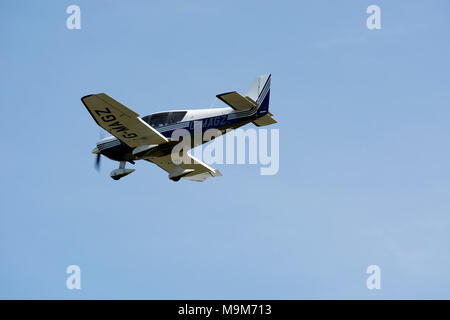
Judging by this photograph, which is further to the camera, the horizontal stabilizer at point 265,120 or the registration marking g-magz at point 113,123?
the horizontal stabilizer at point 265,120

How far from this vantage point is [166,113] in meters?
30.1

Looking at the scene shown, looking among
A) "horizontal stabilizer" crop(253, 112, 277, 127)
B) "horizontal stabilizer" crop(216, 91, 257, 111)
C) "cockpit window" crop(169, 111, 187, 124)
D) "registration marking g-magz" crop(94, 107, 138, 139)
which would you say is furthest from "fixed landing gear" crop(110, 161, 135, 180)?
"horizontal stabilizer" crop(253, 112, 277, 127)

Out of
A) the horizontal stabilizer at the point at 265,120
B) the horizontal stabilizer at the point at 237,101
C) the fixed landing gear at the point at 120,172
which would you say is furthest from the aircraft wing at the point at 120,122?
the horizontal stabilizer at the point at 265,120

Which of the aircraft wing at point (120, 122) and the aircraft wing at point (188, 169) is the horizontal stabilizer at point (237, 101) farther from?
the aircraft wing at point (188, 169)

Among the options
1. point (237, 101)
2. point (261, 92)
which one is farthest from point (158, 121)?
point (261, 92)

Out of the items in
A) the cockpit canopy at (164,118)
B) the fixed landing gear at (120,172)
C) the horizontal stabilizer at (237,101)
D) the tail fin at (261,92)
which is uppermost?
the tail fin at (261,92)

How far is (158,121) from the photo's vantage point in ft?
98.7

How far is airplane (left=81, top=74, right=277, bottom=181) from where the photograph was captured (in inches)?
1099

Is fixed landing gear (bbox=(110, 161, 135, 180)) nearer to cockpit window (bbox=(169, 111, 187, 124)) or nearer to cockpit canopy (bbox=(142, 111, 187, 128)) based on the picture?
cockpit canopy (bbox=(142, 111, 187, 128))

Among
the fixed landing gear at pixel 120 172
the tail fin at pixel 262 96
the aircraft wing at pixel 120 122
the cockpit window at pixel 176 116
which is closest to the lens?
the aircraft wing at pixel 120 122

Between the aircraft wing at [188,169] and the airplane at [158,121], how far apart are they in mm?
1430

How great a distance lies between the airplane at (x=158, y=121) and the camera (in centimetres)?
2792
